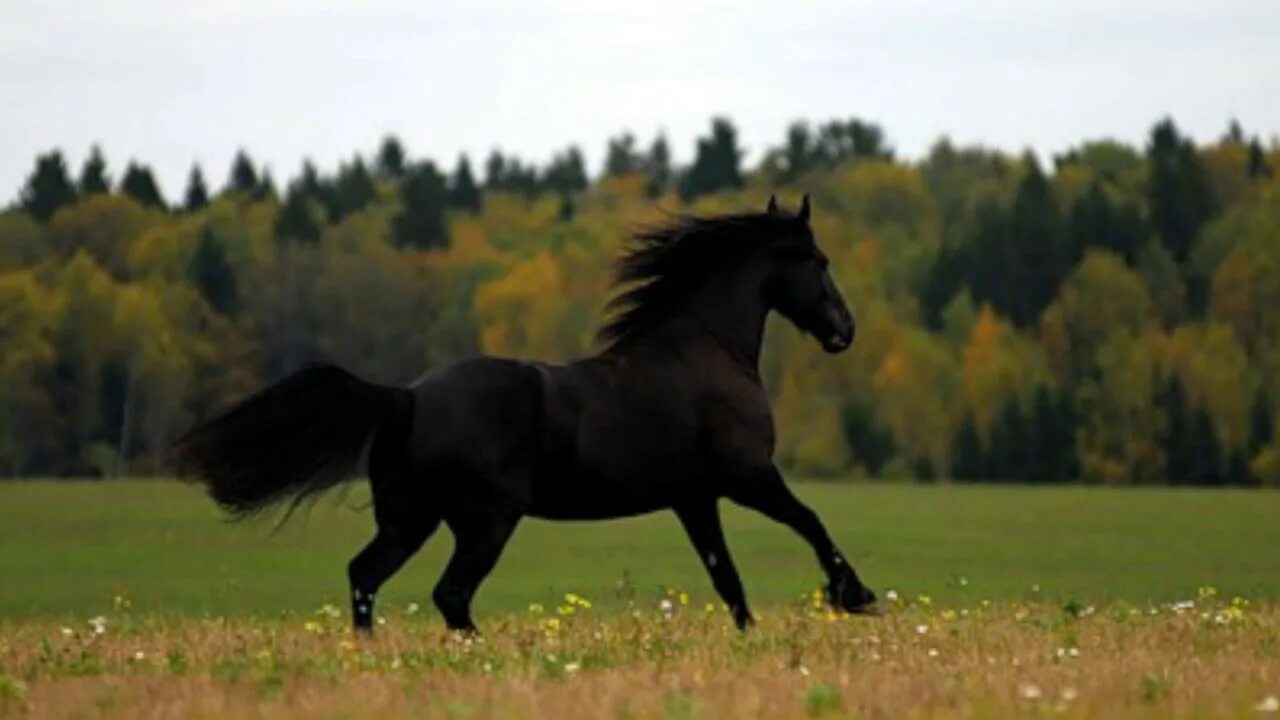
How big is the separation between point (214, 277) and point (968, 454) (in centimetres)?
3325

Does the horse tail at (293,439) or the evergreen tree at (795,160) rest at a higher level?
the evergreen tree at (795,160)

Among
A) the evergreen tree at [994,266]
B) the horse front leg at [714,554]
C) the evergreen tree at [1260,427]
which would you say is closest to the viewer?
the horse front leg at [714,554]

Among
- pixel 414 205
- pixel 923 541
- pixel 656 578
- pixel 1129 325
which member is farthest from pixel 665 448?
pixel 414 205

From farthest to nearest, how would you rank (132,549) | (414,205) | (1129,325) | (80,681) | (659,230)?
1. (414,205)
2. (1129,325)
3. (132,549)
4. (659,230)
5. (80,681)

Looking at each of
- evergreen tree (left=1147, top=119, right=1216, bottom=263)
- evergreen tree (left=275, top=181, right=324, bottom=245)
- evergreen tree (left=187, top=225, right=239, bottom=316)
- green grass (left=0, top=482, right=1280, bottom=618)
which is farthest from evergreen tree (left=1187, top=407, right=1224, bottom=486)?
evergreen tree (left=275, top=181, right=324, bottom=245)

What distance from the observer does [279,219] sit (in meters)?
134

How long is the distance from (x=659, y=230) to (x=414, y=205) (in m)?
130

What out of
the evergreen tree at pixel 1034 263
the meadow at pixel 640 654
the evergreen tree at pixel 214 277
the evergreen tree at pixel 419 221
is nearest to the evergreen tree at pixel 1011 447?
the evergreen tree at pixel 1034 263

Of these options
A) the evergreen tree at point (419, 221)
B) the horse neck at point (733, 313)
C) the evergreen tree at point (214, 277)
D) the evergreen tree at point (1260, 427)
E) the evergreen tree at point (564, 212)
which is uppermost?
the evergreen tree at point (564, 212)

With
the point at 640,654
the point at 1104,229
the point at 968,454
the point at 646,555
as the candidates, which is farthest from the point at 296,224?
the point at 640,654

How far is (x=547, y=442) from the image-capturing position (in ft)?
50.0

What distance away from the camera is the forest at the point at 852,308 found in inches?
4001

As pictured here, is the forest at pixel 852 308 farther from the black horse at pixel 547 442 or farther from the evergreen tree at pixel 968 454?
the black horse at pixel 547 442

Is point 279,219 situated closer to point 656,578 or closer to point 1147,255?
point 1147,255
